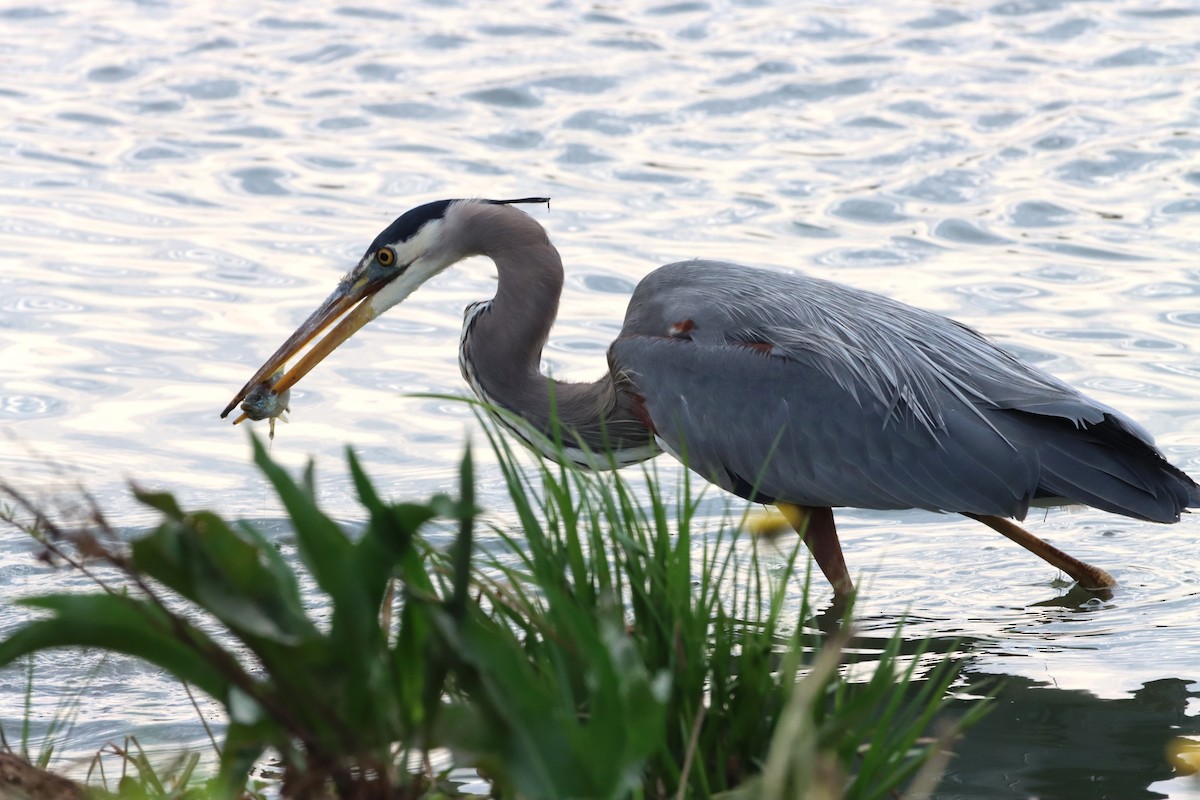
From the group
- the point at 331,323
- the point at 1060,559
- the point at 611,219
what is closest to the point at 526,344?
the point at 331,323

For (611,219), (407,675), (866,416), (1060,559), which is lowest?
(1060,559)

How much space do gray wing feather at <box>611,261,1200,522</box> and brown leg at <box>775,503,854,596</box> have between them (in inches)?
5.1

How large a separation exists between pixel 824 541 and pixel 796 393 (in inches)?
19.9

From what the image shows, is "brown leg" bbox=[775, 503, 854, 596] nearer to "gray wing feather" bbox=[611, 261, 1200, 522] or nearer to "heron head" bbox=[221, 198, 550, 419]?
"gray wing feather" bbox=[611, 261, 1200, 522]

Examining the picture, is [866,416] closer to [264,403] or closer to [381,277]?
[381,277]

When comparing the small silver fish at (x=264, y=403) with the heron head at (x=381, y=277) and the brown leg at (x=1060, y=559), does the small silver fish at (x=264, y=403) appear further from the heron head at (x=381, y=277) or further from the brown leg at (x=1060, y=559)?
the brown leg at (x=1060, y=559)

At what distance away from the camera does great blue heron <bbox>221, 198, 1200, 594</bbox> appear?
495 centimetres

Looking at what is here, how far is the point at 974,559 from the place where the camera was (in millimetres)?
5805

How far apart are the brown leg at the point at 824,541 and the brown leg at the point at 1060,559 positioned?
0.45 m

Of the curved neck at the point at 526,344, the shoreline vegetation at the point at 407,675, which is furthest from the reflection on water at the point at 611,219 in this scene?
the shoreline vegetation at the point at 407,675

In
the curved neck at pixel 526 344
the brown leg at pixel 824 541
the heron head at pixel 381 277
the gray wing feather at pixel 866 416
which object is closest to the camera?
the gray wing feather at pixel 866 416

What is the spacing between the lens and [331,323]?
576 centimetres

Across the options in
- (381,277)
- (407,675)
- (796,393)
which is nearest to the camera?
(407,675)

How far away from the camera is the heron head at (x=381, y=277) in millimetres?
5625
